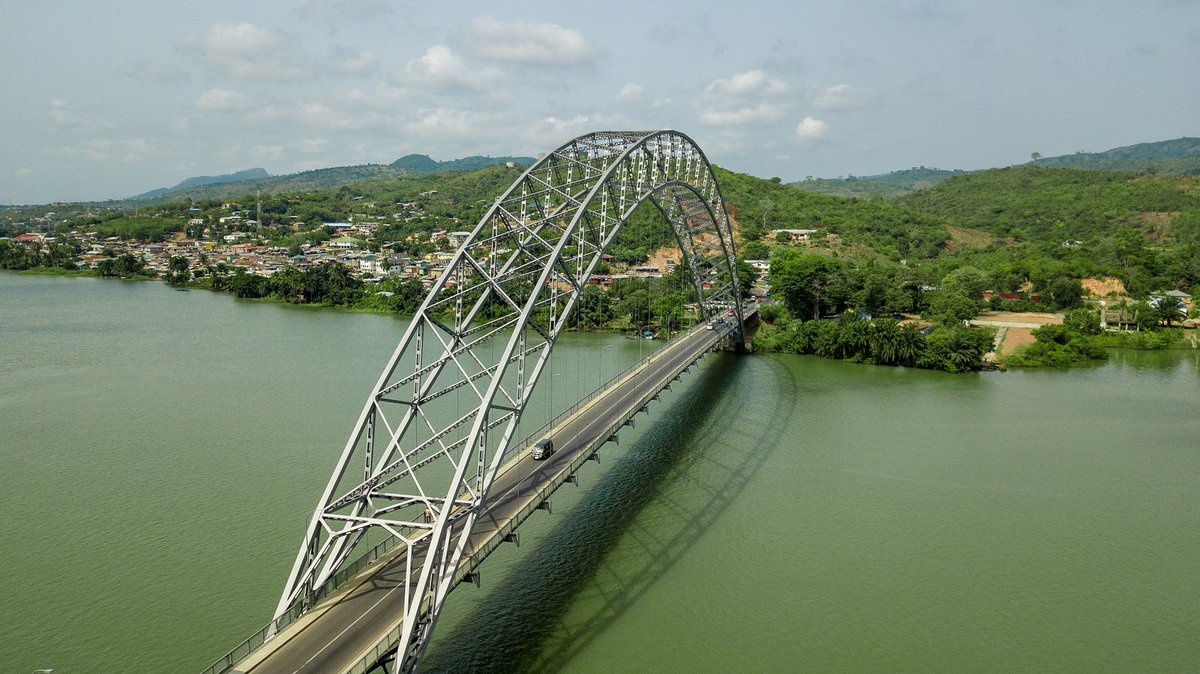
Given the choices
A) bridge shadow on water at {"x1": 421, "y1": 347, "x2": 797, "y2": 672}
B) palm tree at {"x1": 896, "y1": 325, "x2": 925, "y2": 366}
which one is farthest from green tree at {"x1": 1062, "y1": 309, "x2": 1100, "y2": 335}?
bridge shadow on water at {"x1": 421, "y1": 347, "x2": 797, "y2": 672}

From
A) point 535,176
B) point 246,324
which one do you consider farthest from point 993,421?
point 246,324

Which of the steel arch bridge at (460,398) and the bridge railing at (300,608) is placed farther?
the steel arch bridge at (460,398)

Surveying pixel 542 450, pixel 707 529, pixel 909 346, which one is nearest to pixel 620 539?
pixel 707 529

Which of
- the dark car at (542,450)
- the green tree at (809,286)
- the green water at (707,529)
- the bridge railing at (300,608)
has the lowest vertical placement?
the green water at (707,529)

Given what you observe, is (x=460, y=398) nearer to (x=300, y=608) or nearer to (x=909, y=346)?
(x=300, y=608)

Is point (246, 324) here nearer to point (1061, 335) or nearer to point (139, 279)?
point (139, 279)

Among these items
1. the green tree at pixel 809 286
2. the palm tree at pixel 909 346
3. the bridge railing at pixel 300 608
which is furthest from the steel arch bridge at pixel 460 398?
the green tree at pixel 809 286

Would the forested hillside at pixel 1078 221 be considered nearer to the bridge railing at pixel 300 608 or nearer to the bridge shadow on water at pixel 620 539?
the bridge shadow on water at pixel 620 539
